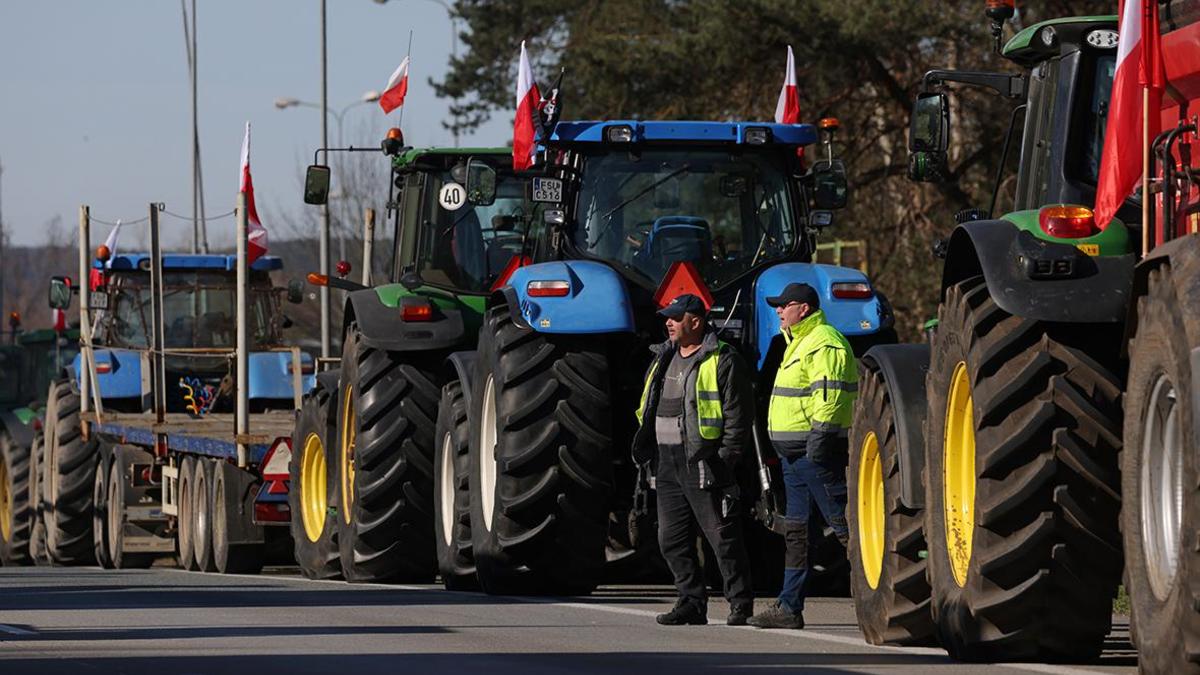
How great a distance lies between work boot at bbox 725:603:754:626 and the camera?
14109mm

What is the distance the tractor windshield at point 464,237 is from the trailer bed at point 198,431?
3.56m

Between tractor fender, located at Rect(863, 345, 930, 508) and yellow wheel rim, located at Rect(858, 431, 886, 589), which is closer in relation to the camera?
tractor fender, located at Rect(863, 345, 930, 508)

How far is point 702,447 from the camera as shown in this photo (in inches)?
554

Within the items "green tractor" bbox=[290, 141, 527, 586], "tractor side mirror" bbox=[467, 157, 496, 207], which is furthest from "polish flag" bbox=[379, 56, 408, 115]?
"tractor side mirror" bbox=[467, 157, 496, 207]

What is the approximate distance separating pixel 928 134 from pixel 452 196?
279 inches

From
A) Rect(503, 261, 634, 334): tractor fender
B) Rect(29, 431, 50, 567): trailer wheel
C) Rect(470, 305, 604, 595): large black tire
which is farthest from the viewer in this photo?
Rect(29, 431, 50, 567): trailer wheel

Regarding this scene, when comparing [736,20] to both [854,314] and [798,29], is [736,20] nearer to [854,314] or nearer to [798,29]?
[798,29]

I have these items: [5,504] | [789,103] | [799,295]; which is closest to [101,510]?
[5,504]

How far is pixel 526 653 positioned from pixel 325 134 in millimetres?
34326

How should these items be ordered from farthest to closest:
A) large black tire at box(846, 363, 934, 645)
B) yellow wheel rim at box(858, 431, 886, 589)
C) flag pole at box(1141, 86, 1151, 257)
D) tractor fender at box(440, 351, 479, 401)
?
tractor fender at box(440, 351, 479, 401) < yellow wheel rim at box(858, 431, 886, 589) < large black tire at box(846, 363, 934, 645) < flag pole at box(1141, 86, 1151, 257)

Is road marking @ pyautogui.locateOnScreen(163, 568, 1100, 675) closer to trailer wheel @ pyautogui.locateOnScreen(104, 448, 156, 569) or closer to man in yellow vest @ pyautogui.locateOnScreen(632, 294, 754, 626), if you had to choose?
man in yellow vest @ pyautogui.locateOnScreen(632, 294, 754, 626)

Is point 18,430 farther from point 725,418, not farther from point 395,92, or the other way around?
point 725,418

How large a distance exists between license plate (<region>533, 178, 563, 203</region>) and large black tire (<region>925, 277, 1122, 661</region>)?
5604 mm

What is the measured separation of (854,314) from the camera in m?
15.7
